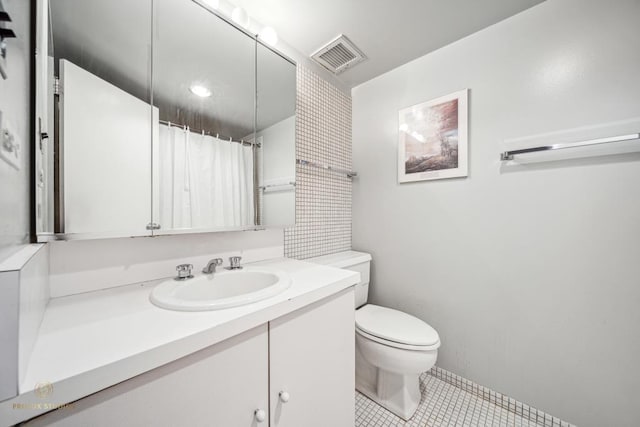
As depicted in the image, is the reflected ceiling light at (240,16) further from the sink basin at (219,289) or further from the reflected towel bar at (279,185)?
the sink basin at (219,289)

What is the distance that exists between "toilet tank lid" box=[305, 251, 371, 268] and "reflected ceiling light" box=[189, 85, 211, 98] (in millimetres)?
1092

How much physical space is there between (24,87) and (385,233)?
175 centimetres

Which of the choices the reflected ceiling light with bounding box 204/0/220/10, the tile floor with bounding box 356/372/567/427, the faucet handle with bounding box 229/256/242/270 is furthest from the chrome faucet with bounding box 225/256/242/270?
the reflected ceiling light with bounding box 204/0/220/10

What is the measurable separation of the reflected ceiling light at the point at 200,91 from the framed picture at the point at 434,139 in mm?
1228

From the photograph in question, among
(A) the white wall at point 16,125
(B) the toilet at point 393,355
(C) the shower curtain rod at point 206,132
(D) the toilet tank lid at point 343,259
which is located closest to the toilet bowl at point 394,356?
(B) the toilet at point 393,355

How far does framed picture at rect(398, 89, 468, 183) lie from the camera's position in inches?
54.5

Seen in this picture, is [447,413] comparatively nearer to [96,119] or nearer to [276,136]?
[276,136]

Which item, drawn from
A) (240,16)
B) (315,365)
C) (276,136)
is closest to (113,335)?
(315,365)

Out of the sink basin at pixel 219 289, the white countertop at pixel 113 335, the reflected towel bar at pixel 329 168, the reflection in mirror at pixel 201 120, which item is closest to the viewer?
the white countertop at pixel 113 335

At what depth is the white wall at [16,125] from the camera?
0.44 metres

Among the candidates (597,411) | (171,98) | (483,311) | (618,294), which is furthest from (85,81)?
(597,411)

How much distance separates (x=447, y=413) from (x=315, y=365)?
949 millimetres

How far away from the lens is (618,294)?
1.00 m

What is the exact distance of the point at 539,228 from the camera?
3.81 feet
